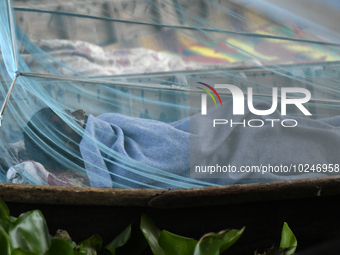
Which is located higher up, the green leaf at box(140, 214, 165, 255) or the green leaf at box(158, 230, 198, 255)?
the green leaf at box(158, 230, 198, 255)

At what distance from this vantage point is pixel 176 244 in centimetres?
24

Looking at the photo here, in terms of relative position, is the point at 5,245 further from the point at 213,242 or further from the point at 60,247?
the point at 213,242

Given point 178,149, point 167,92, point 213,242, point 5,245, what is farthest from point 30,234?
point 167,92

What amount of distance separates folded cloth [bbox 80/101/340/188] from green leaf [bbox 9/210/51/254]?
0.45m

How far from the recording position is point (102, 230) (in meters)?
0.40

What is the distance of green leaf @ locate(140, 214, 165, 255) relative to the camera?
0.26 meters

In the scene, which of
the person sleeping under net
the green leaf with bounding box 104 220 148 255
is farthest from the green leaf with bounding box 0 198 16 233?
the person sleeping under net

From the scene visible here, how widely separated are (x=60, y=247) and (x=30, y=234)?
0.09 feet

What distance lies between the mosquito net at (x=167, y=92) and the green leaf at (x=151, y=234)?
0.39 metres

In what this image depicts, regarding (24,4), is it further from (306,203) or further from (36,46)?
(306,203)

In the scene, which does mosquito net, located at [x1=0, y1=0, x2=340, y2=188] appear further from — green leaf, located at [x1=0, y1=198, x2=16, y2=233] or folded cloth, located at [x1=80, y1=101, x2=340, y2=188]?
green leaf, located at [x1=0, y1=198, x2=16, y2=233]

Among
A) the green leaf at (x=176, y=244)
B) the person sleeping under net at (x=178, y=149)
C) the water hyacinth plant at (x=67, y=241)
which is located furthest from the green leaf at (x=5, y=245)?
the person sleeping under net at (x=178, y=149)

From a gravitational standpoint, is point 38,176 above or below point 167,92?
below

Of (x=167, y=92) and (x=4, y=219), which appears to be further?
(x=167, y=92)
